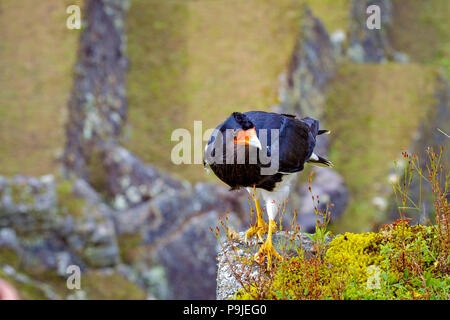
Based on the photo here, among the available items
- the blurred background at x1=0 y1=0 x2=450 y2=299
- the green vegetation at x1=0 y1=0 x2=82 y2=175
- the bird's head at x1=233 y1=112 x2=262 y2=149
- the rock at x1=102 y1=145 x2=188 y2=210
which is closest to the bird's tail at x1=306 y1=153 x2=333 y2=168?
the bird's head at x1=233 y1=112 x2=262 y2=149

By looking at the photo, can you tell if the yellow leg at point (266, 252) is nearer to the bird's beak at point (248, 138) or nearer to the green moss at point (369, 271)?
the green moss at point (369, 271)

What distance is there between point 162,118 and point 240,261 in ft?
63.3

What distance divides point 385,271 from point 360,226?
1981 centimetres

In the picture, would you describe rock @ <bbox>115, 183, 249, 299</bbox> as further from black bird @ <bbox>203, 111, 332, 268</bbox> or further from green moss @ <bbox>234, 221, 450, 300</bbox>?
green moss @ <bbox>234, 221, 450, 300</bbox>

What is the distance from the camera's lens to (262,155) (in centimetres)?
568

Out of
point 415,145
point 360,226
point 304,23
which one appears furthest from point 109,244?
point 415,145

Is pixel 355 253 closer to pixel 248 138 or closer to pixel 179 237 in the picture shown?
pixel 248 138

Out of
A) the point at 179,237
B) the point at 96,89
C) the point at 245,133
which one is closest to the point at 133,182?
the point at 179,237

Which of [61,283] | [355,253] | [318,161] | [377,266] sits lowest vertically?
[61,283]

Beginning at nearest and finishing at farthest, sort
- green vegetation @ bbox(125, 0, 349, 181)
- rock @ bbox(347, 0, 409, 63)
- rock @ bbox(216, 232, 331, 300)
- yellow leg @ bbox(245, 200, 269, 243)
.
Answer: rock @ bbox(216, 232, 331, 300), yellow leg @ bbox(245, 200, 269, 243), green vegetation @ bbox(125, 0, 349, 181), rock @ bbox(347, 0, 409, 63)

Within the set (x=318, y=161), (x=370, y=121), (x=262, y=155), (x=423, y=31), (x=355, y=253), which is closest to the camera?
(x=355, y=253)

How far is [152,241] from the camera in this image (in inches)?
737

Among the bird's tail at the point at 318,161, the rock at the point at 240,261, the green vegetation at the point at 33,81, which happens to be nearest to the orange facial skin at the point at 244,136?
the rock at the point at 240,261

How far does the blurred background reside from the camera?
16688mm
